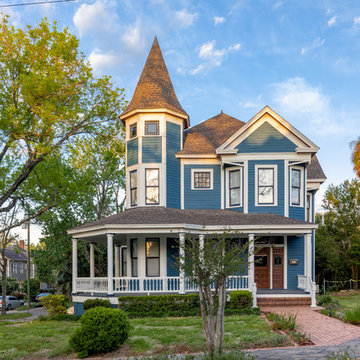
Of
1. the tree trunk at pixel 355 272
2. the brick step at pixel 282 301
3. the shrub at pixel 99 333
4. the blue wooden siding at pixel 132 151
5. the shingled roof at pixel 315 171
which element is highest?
the blue wooden siding at pixel 132 151

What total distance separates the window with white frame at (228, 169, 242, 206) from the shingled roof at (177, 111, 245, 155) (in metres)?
1.48

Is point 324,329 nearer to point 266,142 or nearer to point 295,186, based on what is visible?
point 295,186

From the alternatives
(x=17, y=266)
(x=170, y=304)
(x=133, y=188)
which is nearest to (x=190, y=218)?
(x=133, y=188)

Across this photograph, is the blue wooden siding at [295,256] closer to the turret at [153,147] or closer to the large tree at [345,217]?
the turret at [153,147]

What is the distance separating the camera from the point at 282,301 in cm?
1692

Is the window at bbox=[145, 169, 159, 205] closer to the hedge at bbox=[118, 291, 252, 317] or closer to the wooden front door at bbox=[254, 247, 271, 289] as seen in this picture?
the hedge at bbox=[118, 291, 252, 317]

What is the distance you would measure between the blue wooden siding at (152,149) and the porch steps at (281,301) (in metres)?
7.84

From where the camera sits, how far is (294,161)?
761 inches

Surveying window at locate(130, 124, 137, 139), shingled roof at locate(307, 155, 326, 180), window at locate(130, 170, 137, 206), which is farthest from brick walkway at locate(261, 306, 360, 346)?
window at locate(130, 124, 137, 139)

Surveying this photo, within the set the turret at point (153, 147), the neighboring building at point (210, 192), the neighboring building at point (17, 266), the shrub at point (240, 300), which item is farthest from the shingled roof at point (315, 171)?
the neighboring building at point (17, 266)

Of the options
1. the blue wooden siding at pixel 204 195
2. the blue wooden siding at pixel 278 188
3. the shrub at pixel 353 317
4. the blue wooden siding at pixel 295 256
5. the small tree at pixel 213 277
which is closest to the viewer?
the small tree at pixel 213 277

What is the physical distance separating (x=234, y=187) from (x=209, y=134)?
11.7 ft

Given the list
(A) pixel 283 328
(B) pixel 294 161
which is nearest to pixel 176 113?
(B) pixel 294 161

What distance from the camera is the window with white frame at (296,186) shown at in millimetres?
19656
